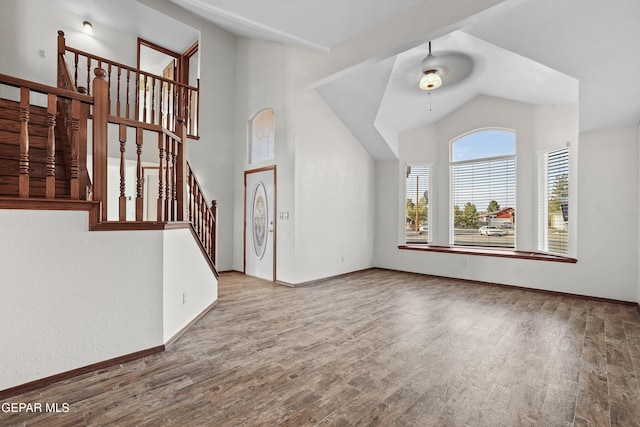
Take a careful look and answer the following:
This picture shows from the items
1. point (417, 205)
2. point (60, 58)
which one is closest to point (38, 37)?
point (60, 58)

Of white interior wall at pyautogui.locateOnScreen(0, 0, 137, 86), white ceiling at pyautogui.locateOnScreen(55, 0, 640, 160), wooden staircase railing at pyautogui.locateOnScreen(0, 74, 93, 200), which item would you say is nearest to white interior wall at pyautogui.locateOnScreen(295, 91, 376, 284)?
white ceiling at pyautogui.locateOnScreen(55, 0, 640, 160)

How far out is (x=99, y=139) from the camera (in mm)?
2453

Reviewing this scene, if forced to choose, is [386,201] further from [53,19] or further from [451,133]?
[53,19]

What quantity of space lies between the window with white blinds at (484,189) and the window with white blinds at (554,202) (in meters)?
0.45

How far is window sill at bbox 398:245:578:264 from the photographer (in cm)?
503

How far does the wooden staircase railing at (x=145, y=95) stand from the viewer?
5289 millimetres

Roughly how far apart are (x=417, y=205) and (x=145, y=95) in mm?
5769

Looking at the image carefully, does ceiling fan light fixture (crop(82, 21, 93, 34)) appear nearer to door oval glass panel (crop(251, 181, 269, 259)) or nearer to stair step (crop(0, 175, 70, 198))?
door oval glass panel (crop(251, 181, 269, 259))

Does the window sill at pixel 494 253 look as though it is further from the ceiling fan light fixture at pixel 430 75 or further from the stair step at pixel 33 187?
the stair step at pixel 33 187

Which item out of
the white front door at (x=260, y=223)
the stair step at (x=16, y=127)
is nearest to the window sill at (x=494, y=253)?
the white front door at (x=260, y=223)

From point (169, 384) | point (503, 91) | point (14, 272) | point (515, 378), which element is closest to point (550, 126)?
point (503, 91)

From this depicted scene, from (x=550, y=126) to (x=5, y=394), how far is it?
24.2 feet

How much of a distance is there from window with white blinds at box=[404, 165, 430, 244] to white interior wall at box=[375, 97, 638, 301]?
0.60 ft

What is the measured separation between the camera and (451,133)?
6523 millimetres
